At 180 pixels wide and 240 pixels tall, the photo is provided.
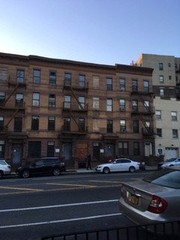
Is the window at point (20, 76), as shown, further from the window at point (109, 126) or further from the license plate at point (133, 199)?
the license plate at point (133, 199)

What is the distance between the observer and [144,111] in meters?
42.8

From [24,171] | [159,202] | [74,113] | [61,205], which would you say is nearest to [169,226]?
[159,202]

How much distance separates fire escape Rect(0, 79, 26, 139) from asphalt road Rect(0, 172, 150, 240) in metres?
24.2

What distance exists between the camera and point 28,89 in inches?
1496

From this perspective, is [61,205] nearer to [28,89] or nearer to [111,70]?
[28,89]

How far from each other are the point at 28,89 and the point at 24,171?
1452 cm

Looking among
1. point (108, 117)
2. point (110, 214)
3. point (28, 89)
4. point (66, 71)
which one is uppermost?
point (66, 71)

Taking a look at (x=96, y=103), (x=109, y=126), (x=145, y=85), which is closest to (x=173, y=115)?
(x=145, y=85)

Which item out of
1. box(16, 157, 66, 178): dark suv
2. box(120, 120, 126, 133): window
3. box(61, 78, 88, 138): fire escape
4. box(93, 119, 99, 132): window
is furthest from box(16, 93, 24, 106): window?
box(120, 120, 126, 133): window

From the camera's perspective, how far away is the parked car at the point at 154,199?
5453mm

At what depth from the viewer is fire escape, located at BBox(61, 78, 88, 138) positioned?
38.9m

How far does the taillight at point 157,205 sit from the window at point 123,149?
115 feet

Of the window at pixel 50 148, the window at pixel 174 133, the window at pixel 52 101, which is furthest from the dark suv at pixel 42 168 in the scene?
the window at pixel 174 133

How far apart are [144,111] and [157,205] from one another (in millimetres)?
38096
